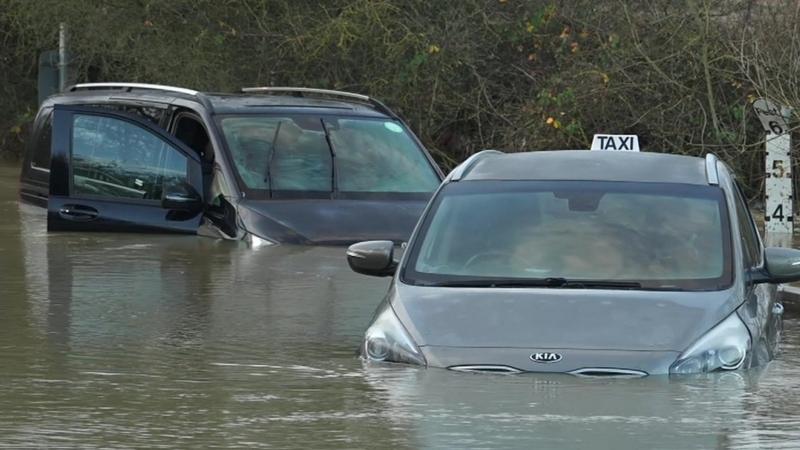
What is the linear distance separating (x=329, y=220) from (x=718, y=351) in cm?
727

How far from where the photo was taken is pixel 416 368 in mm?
8578

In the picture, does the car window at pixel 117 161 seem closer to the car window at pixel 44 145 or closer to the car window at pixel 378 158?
the car window at pixel 44 145

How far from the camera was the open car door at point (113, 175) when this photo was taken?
54.0 ft

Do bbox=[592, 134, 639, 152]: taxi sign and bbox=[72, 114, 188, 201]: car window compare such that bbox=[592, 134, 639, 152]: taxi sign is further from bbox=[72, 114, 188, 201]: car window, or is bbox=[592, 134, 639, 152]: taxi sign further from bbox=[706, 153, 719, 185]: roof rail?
bbox=[706, 153, 719, 185]: roof rail

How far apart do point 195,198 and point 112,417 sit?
26.6ft

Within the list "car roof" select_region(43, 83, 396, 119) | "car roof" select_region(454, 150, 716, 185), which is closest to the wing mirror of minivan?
"car roof" select_region(454, 150, 716, 185)

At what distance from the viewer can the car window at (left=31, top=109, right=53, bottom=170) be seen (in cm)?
1831

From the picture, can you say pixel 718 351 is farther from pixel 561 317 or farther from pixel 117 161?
pixel 117 161

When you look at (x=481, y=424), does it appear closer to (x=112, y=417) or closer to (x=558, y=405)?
(x=558, y=405)

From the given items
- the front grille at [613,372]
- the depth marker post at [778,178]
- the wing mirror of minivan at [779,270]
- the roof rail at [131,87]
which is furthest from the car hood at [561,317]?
the depth marker post at [778,178]

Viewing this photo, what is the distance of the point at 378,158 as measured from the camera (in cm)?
1652

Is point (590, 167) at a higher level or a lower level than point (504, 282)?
higher

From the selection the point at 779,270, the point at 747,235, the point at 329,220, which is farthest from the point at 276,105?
the point at 779,270

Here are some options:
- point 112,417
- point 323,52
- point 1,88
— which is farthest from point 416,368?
point 1,88
